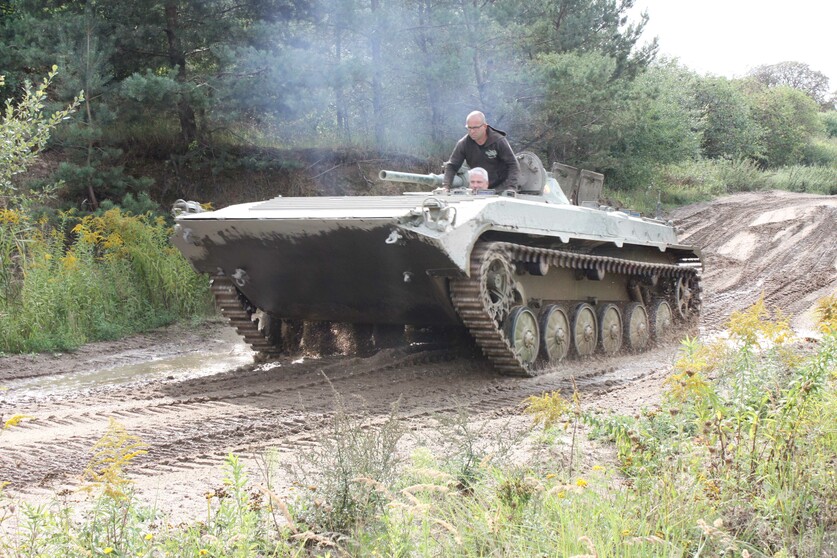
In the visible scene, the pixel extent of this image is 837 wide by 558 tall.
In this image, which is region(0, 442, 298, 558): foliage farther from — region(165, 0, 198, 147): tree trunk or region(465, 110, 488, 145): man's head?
region(165, 0, 198, 147): tree trunk

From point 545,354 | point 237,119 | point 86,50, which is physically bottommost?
point 545,354

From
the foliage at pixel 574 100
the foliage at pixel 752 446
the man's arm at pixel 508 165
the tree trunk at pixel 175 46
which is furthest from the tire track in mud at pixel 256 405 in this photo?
the foliage at pixel 574 100

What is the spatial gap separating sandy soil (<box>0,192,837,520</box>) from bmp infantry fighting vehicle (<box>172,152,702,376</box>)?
41 cm

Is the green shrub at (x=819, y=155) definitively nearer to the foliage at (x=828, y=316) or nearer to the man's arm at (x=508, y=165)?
the man's arm at (x=508, y=165)

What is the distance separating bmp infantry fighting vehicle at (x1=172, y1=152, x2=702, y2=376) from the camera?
7324 millimetres

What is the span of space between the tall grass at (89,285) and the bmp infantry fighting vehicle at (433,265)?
2519 mm

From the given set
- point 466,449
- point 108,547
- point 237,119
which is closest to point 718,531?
point 466,449

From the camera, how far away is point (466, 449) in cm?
419

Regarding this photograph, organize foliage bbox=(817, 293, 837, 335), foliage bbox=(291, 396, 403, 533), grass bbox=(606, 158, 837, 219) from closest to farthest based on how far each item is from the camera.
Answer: foliage bbox=(291, 396, 403, 533) < foliage bbox=(817, 293, 837, 335) < grass bbox=(606, 158, 837, 219)

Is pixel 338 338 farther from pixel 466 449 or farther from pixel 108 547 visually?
pixel 108 547

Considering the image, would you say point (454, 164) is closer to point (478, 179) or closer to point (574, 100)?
point (478, 179)

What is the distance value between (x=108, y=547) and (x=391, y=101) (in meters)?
16.9

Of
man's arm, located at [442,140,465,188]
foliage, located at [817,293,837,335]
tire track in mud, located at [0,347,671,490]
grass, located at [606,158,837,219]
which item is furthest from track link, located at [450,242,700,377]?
grass, located at [606,158,837,219]

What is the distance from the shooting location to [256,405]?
665 cm
